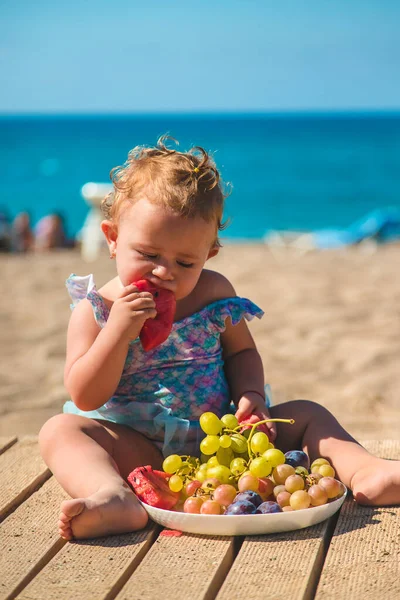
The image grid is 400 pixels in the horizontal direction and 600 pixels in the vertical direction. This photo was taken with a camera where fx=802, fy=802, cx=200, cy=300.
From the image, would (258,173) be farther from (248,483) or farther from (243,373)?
(248,483)

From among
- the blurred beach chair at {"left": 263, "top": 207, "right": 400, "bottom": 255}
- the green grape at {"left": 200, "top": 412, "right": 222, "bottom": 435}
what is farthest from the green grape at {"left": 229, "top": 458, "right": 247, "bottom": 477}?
the blurred beach chair at {"left": 263, "top": 207, "right": 400, "bottom": 255}

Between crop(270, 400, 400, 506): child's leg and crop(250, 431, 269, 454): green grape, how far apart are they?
0.29 meters

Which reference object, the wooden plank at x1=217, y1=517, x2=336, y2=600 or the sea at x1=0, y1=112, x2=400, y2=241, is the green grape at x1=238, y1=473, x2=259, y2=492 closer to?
the wooden plank at x1=217, y1=517, x2=336, y2=600

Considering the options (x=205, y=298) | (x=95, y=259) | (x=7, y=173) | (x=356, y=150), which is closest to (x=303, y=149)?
(x=356, y=150)

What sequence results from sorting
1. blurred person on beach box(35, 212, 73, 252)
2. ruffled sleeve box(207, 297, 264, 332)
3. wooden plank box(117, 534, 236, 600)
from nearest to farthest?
wooden plank box(117, 534, 236, 600), ruffled sleeve box(207, 297, 264, 332), blurred person on beach box(35, 212, 73, 252)

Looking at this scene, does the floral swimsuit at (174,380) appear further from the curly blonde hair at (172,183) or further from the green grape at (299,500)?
the green grape at (299,500)

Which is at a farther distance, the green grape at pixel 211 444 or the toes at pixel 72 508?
the green grape at pixel 211 444

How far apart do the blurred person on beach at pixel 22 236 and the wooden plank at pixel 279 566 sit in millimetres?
9607

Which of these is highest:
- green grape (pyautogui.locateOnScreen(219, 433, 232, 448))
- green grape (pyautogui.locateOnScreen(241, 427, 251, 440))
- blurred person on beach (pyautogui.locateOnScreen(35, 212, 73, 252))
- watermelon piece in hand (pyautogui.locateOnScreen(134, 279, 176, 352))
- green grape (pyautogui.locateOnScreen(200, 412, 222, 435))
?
watermelon piece in hand (pyautogui.locateOnScreen(134, 279, 176, 352))

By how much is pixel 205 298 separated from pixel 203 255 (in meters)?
0.31

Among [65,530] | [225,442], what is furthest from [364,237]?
[65,530]

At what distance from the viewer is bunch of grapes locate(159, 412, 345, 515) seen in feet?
7.11

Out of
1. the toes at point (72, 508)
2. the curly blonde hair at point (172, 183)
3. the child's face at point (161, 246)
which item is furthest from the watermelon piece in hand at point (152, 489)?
the curly blonde hair at point (172, 183)

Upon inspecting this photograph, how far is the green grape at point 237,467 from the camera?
2.30 meters
